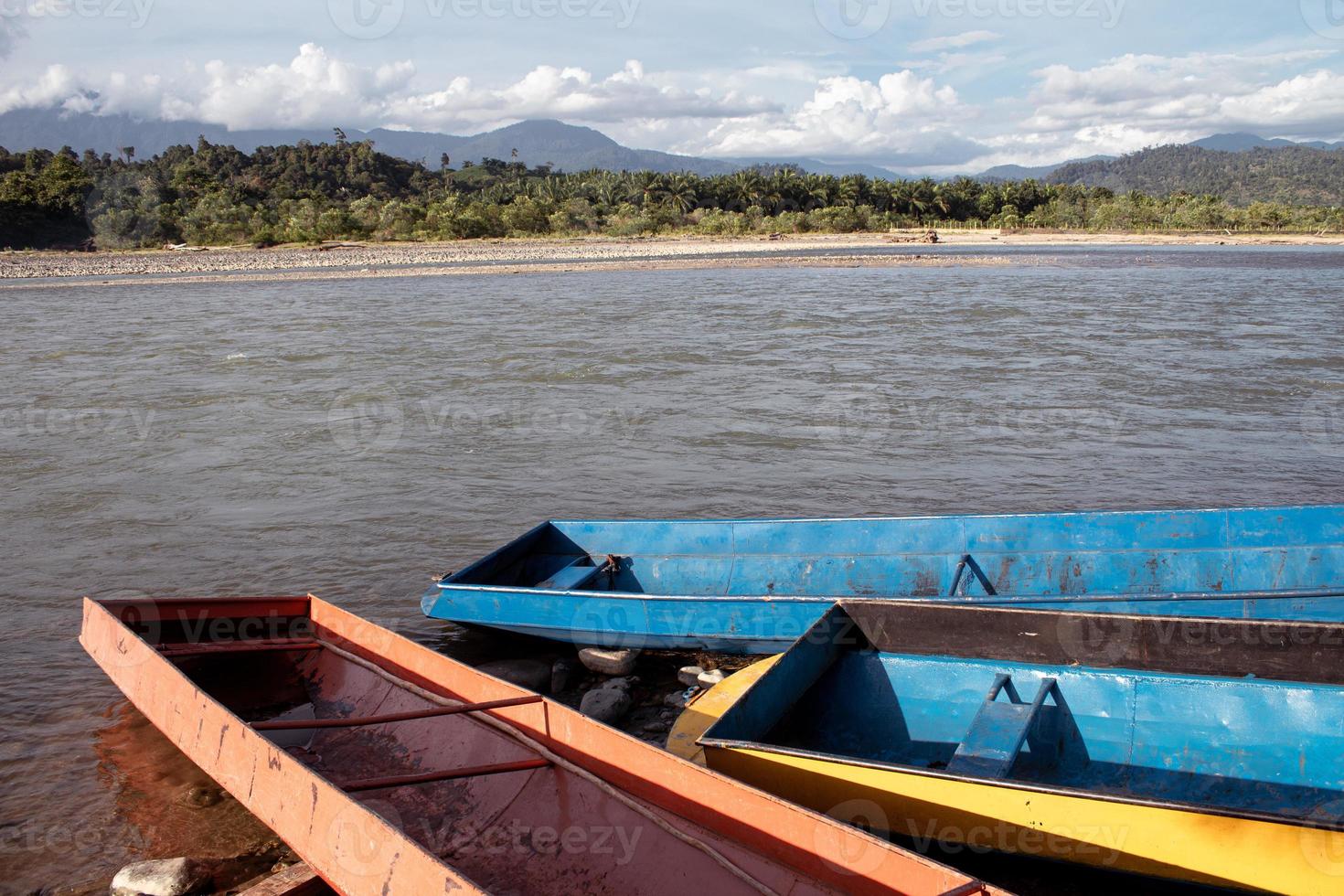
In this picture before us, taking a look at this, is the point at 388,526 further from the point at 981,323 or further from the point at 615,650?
the point at 981,323

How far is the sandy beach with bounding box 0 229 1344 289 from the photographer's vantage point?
49844mm

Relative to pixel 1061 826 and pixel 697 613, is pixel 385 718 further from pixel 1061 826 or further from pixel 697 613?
pixel 1061 826

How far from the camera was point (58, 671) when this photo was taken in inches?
Result: 306

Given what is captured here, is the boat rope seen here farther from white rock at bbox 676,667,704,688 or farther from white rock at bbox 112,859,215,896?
white rock at bbox 676,667,704,688

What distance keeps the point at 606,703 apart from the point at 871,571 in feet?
7.89

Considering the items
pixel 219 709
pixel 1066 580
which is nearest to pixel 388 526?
pixel 219 709

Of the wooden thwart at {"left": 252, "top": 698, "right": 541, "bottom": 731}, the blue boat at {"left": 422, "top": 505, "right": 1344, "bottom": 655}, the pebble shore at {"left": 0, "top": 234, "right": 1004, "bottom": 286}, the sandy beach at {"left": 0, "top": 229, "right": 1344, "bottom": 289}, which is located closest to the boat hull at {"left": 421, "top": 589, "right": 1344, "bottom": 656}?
the blue boat at {"left": 422, "top": 505, "right": 1344, "bottom": 655}

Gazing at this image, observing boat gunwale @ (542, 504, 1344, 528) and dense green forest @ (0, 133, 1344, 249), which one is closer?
boat gunwale @ (542, 504, 1344, 528)

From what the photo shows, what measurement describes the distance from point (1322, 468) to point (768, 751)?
10227mm

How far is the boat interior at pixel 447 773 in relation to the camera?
4629 mm

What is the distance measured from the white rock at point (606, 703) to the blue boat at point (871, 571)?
505 mm

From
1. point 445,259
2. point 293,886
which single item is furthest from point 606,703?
point 445,259

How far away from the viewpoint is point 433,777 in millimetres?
5328

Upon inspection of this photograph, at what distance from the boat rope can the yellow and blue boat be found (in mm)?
470
